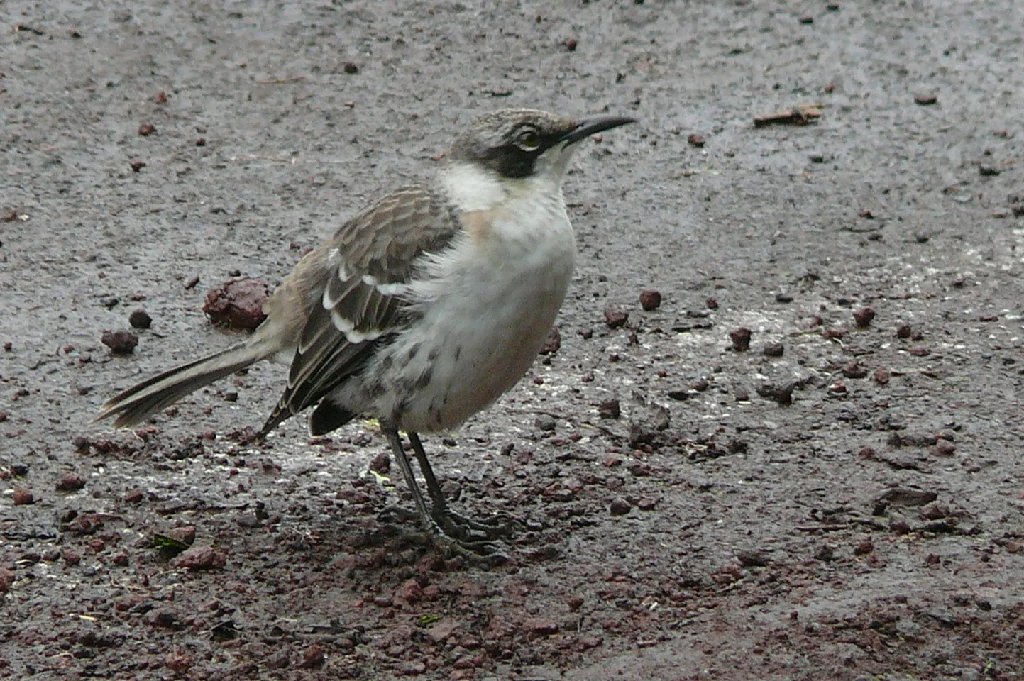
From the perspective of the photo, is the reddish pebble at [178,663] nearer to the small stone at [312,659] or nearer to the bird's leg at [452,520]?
the small stone at [312,659]

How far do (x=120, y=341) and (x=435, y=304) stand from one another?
7.69 feet

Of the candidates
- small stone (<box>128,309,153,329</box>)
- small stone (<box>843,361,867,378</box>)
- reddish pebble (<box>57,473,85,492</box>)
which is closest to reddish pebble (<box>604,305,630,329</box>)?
small stone (<box>843,361,867,378</box>)

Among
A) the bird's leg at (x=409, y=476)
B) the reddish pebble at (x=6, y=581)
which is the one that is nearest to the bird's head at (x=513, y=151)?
the bird's leg at (x=409, y=476)

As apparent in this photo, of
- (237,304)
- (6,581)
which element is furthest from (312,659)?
(237,304)

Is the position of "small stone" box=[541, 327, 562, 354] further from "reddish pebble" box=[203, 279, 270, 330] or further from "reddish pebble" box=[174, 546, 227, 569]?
"reddish pebble" box=[174, 546, 227, 569]

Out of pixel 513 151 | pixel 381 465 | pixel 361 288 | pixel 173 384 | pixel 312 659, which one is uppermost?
pixel 513 151

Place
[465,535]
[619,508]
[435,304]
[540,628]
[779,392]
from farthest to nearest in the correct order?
1. [779,392]
2. [619,508]
3. [465,535]
4. [435,304]
5. [540,628]

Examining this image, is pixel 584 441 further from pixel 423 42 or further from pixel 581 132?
pixel 423 42

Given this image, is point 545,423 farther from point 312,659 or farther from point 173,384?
point 312,659

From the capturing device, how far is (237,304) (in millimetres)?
7578

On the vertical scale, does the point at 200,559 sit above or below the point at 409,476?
below

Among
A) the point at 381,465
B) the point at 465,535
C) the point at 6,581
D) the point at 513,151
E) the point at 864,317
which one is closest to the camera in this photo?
the point at 6,581

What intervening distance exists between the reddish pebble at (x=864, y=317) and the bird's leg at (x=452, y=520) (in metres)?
2.32

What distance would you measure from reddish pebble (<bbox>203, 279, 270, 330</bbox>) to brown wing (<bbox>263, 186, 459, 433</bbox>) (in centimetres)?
134
